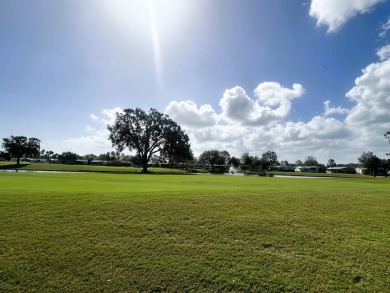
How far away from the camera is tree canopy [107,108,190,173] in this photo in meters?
64.5

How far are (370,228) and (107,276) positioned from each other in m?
9.15

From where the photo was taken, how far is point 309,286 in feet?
20.1

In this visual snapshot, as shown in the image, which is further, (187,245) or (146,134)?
(146,134)

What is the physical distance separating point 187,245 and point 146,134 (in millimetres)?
59882

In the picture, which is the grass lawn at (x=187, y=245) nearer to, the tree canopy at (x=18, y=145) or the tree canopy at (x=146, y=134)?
the tree canopy at (x=146, y=134)

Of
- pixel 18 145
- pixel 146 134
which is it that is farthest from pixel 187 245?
pixel 18 145

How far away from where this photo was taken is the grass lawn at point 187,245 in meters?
6.31

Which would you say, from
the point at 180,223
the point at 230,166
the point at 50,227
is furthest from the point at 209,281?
the point at 230,166

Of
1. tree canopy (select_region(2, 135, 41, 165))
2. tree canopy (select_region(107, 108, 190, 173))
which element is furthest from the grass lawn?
tree canopy (select_region(2, 135, 41, 165))

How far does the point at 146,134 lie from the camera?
66062mm

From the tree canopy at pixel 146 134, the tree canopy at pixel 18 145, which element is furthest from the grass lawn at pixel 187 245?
the tree canopy at pixel 18 145

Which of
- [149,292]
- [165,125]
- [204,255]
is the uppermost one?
[165,125]

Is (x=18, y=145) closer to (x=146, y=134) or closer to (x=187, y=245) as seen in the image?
(x=146, y=134)

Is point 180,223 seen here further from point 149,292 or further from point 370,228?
point 370,228
